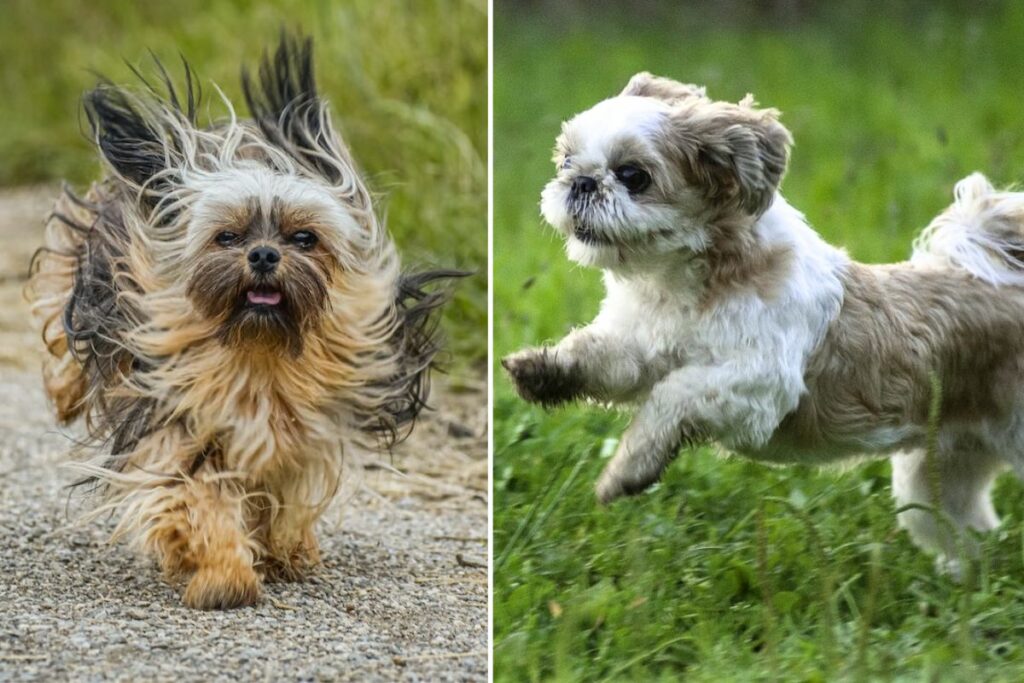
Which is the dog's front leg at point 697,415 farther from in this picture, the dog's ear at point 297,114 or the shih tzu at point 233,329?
the dog's ear at point 297,114

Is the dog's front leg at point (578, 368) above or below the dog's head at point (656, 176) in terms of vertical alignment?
below

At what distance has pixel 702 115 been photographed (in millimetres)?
4168

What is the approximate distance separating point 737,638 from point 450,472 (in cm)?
206

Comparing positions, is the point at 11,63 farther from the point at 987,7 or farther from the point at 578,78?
the point at 987,7

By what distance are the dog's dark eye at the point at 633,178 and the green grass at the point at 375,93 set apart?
7.26 feet

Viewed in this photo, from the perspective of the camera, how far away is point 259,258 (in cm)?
457

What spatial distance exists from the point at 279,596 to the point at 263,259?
1023mm

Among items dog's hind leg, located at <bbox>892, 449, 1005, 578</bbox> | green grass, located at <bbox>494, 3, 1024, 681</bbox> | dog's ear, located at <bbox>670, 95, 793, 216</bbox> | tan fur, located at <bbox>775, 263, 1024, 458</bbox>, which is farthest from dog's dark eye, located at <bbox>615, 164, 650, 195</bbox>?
dog's hind leg, located at <bbox>892, 449, 1005, 578</bbox>

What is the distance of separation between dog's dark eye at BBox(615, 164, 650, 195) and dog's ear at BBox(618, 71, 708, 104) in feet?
1.03

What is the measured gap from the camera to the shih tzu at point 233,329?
4.65m

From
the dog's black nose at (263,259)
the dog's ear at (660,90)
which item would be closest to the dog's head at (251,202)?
the dog's black nose at (263,259)

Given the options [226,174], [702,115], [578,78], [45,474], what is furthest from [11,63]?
[702,115]

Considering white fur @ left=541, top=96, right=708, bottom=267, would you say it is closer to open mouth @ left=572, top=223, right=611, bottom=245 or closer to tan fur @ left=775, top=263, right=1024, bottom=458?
open mouth @ left=572, top=223, right=611, bottom=245

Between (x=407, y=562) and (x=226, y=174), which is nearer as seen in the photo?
(x=226, y=174)
